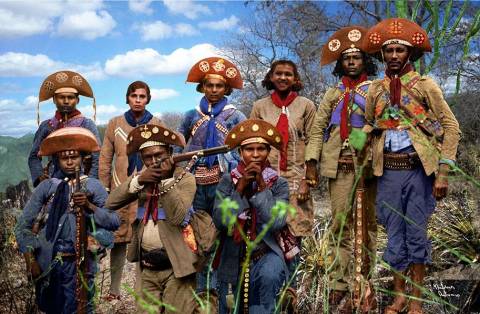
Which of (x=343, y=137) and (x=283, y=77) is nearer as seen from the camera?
(x=343, y=137)

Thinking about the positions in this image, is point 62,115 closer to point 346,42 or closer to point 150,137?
point 150,137

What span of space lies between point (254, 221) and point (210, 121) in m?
1.88

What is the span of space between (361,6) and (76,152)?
55.7ft

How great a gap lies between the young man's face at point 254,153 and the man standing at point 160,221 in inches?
20.1

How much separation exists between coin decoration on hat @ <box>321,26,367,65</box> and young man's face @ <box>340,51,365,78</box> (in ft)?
0.14

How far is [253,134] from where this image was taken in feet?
13.8

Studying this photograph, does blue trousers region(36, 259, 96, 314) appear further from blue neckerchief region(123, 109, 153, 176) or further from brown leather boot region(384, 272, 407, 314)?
brown leather boot region(384, 272, 407, 314)

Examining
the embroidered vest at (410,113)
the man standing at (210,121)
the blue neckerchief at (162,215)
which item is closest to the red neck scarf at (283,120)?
the man standing at (210,121)

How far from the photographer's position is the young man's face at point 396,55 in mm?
4633

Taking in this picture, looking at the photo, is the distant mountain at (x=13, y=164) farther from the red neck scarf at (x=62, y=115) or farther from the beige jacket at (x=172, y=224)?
the beige jacket at (x=172, y=224)

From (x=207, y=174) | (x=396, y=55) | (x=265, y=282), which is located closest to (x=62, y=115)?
(x=207, y=174)

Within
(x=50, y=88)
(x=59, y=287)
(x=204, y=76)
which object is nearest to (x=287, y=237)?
(x=59, y=287)

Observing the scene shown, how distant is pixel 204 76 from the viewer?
5895mm

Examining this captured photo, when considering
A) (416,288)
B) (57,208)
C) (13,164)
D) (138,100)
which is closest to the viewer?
(57,208)
